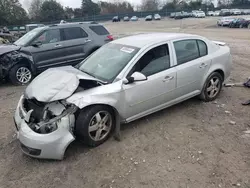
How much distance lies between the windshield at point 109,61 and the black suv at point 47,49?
3595mm

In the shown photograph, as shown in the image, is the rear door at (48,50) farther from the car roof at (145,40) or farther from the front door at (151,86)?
the front door at (151,86)

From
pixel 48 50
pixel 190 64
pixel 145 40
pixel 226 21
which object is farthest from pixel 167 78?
pixel 226 21

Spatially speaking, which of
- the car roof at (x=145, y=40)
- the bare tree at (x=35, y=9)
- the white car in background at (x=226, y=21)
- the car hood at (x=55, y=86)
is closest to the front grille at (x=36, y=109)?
the car hood at (x=55, y=86)

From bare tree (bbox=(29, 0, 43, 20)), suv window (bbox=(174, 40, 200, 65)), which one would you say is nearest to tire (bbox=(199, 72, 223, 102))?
suv window (bbox=(174, 40, 200, 65))

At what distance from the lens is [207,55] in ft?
17.2

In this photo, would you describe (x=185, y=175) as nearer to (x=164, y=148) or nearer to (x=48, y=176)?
(x=164, y=148)

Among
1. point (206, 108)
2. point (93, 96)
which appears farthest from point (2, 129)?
point (206, 108)

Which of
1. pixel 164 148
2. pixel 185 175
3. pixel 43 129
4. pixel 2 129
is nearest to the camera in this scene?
pixel 185 175

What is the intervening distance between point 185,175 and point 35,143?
1977 millimetres

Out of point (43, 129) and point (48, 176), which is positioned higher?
point (43, 129)

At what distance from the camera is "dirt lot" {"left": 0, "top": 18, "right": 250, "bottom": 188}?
10.6 ft

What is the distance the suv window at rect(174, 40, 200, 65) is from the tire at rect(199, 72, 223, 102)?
1.93 ft

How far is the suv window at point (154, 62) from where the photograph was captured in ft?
14.2

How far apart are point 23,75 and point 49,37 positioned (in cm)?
151
